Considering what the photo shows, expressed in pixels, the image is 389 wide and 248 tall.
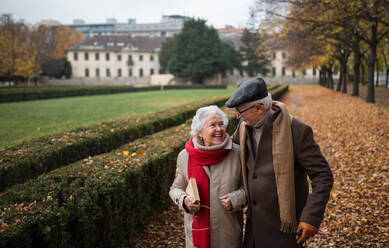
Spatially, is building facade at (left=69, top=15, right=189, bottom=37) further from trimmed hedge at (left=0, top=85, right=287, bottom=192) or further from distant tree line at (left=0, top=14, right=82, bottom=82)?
trimmed hedge at (left=0, top=85, right=287, bottom=192)

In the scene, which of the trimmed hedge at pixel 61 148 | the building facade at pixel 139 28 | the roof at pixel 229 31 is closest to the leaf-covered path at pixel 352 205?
the trimmed hedge at pixel 61 148

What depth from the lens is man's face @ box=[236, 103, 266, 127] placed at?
7.75 ft

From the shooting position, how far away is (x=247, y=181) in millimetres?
2523

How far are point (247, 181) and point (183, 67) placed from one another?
2224 inches

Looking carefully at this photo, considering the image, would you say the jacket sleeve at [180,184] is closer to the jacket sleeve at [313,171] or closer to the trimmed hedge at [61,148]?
the jacket sleeve at [313,171]

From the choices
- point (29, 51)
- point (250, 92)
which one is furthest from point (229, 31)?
point (250, 92)

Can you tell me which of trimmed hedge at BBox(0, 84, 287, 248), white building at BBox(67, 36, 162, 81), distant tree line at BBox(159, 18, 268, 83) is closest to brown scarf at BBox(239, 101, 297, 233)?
trimmed hedge at BBox(0, 84, 287, 248)

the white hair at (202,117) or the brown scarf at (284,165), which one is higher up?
the white hair at (202,117)

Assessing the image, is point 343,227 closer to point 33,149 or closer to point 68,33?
point 33,149

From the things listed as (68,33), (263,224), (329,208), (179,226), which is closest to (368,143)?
(329,208)

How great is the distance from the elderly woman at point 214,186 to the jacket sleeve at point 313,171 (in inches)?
20.7

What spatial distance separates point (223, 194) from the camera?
2.53 m

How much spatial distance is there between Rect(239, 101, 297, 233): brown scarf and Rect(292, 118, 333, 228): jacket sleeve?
7cm

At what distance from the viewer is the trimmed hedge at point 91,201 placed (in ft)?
8.29
